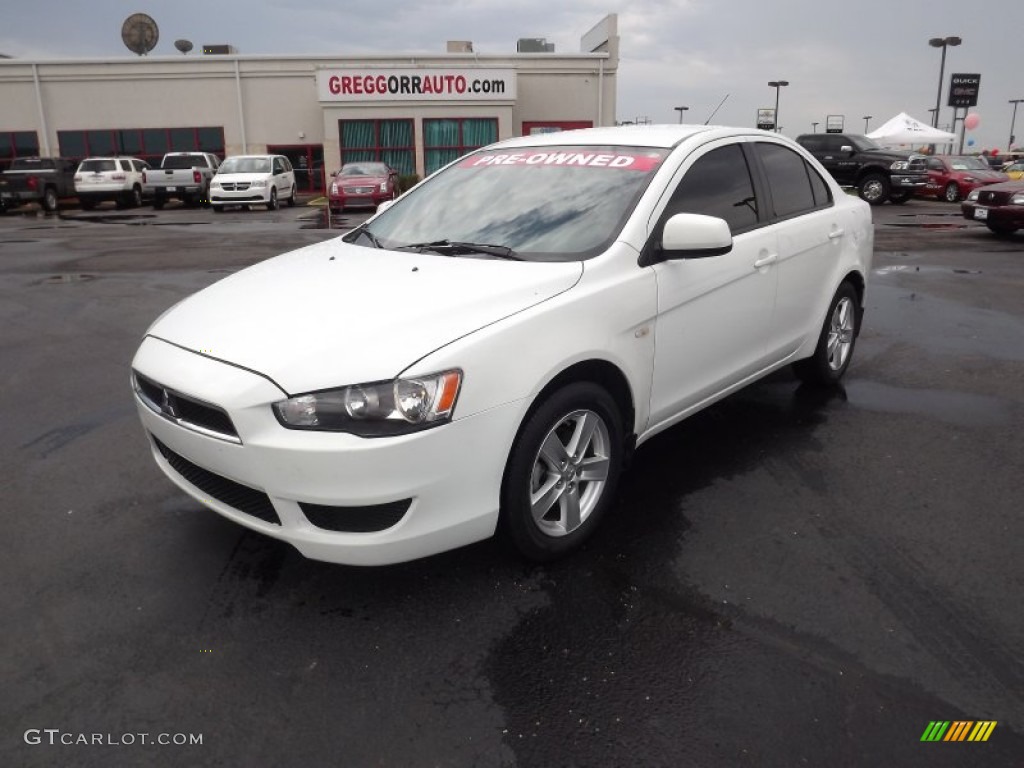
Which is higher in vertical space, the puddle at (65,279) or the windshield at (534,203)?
the windshield at (534,203)

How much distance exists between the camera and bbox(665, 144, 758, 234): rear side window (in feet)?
12.6

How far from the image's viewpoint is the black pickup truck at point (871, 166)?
77.8 feet

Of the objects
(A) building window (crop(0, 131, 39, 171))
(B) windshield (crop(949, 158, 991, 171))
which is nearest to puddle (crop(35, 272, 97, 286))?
(B) windshield (crop(949, 158, 991, 171))

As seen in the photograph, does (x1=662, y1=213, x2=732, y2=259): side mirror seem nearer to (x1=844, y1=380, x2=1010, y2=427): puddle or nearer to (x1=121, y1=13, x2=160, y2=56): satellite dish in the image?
(x1=844, y1=380, x2=1010, y2=427): puddle

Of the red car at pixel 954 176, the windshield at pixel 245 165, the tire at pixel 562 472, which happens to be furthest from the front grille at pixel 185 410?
the red car at pixel 954 176

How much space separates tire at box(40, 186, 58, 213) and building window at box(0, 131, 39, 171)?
8.87 m

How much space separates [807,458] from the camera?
437 centimetres

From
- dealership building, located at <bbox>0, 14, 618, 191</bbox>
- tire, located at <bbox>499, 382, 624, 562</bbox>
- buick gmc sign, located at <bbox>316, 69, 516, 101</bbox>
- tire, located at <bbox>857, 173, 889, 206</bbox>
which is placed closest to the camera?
tire, located at <bbox>499, 382, 624, 562</bbox>

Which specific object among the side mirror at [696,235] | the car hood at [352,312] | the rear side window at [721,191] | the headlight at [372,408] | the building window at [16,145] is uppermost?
the building window at [16,145]

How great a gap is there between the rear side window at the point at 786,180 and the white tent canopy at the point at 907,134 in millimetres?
35461

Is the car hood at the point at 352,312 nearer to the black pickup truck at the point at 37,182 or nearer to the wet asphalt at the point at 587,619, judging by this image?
the wet asphalt at the point at 587,619

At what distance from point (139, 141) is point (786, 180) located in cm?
3441

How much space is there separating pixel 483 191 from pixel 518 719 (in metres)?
2.60

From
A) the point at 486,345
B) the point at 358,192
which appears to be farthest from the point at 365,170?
the point at 486,345
